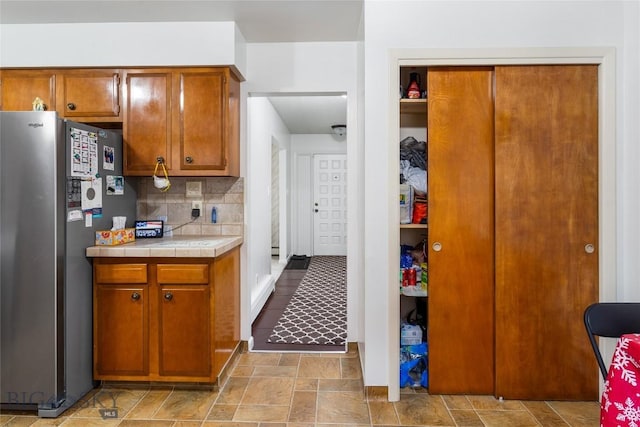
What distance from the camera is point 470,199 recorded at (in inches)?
89.6

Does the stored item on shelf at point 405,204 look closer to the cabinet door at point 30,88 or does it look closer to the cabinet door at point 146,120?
the cabinet door at point 146,120

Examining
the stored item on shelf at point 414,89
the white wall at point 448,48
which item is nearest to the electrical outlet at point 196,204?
the white wall at point 448,48

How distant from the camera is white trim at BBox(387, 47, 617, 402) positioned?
220cm

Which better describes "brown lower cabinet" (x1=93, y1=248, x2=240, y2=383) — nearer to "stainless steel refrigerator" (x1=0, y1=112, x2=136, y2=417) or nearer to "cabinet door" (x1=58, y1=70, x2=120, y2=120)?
"stainless steel refrigerator" (x1=0, y1=112, x2=136, y2=417)

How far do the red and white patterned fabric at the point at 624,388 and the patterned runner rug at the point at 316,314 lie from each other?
2112 millimetres

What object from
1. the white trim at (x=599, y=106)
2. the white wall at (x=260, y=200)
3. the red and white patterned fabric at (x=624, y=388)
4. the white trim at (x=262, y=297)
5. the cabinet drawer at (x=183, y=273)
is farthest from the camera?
the white wall at (x=260, y=200)

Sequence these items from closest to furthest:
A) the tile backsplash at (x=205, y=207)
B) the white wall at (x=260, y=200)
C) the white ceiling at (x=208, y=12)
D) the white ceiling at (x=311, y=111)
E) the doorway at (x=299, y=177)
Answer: the white ceiling at (x=208, y=12), the tile backsplash at (x=205, y=207), the white wall at (x=260, y=200), the white ceiling at (x=311, y=111), the doorway at (x=299, y=177)

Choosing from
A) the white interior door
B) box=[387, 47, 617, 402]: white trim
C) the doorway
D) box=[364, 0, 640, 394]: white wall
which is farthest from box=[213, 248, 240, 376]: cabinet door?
the white interior door

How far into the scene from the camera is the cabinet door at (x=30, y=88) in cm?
270

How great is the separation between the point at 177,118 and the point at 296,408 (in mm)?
2062

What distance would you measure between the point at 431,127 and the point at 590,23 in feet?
3.57

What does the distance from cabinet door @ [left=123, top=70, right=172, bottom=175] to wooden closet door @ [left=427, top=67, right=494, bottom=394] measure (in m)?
1.80

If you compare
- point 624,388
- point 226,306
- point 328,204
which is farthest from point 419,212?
point 328,204

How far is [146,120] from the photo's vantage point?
8.86ft
